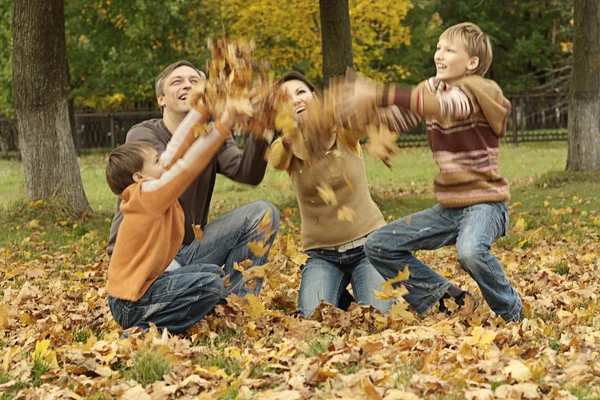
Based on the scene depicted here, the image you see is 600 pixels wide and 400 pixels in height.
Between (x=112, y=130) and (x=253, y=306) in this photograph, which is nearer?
(x=253, y=306)

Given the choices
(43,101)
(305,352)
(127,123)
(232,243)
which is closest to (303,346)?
(305,352)

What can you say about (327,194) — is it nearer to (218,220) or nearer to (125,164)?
(218,220)

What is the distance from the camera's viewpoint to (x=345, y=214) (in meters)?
5.37

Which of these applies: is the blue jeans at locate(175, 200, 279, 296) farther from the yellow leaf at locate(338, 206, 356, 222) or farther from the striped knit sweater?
the striped knit sweater

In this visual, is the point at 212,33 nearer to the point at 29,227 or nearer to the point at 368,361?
the point at 29,227

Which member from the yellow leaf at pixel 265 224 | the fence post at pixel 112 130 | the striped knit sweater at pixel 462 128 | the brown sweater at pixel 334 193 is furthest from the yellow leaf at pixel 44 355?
the fence post at pixel 112 130

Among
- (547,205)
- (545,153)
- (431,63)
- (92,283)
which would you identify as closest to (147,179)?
(92,283)

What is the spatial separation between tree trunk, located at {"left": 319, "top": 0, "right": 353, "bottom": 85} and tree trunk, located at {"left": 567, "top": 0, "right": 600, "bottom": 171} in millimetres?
4519

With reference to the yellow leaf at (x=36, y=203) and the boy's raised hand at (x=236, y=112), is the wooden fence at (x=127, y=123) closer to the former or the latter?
the yellow leaf at (x=36, y=203)

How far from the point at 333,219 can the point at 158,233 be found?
1225 millimetres

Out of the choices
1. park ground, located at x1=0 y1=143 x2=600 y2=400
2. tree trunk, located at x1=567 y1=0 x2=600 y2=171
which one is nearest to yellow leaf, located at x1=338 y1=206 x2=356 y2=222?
park ground, located at x1=0 y1=143 x2=600 y2=400

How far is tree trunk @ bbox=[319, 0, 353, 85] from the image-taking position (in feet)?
41.4

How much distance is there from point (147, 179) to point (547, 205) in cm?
851

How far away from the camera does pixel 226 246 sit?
5562mm
